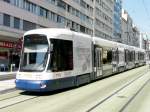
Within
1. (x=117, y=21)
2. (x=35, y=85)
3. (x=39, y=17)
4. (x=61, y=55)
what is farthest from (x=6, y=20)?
(x=117, y=21)

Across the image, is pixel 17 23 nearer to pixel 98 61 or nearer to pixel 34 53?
pixel 98 61

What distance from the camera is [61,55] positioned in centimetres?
1695

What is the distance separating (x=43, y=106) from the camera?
1249 centimetres

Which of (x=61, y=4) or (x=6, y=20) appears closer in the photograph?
(x=6, y=20)

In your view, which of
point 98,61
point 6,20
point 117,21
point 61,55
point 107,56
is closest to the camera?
point 61,55

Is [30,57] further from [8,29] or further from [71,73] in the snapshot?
[8,29]

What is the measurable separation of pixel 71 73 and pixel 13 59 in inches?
1172

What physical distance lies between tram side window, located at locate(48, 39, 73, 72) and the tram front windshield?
342mm

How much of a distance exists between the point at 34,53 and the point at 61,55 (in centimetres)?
141

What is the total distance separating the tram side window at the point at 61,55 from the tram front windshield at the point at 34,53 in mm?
342

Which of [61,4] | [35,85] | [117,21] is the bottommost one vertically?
[35,85]

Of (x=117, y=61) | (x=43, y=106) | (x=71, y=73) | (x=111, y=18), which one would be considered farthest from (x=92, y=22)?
(x=43, y=106)

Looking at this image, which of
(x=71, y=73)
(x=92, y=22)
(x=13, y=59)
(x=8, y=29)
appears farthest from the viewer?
(x=92, y=22)

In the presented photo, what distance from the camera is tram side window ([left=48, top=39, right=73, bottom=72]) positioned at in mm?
16194
